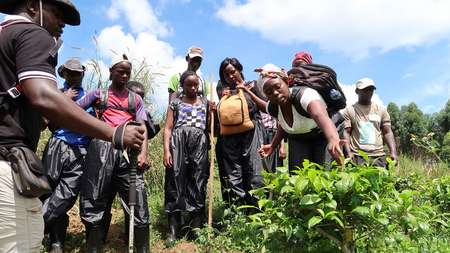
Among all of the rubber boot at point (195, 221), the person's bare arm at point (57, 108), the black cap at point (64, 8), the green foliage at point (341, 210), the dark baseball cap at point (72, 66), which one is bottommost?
the rubber boot at point (195, 221)

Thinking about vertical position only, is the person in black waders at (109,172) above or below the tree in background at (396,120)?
below

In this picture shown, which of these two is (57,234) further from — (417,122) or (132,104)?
(417,122)

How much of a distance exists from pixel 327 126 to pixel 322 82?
26.4 inches

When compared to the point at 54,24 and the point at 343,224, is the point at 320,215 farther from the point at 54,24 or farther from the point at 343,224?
the point at 54,24

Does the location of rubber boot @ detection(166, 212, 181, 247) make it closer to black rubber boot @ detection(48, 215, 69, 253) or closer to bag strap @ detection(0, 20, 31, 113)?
black rubber boot @ detection(48, 215, 69, 253)

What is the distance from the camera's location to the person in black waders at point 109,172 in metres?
4.46

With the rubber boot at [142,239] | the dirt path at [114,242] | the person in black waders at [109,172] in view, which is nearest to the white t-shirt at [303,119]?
the person in black waders at [109,172]

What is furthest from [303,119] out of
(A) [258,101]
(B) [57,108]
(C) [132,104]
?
(B) [57,108]

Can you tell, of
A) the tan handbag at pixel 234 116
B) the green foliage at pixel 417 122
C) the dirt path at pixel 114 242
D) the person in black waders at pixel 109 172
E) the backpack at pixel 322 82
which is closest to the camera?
the backpack at pixel 322 82

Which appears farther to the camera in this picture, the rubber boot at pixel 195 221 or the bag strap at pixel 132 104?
the rubber boot at pixel 195 221

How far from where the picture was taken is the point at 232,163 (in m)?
5.23

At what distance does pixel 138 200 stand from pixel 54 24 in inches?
95.5

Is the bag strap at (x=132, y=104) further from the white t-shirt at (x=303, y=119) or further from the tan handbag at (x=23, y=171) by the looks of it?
the tan handbag at (x=23, y=171)

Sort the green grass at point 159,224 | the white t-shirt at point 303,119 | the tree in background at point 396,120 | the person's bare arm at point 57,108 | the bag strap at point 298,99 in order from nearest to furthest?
the person's bare arm at point 57,108 → the white t-shirt at point 303,119 → the bag strap at point 298,99 → the green grass at point 159,224 → the tree in background at point 396,120
